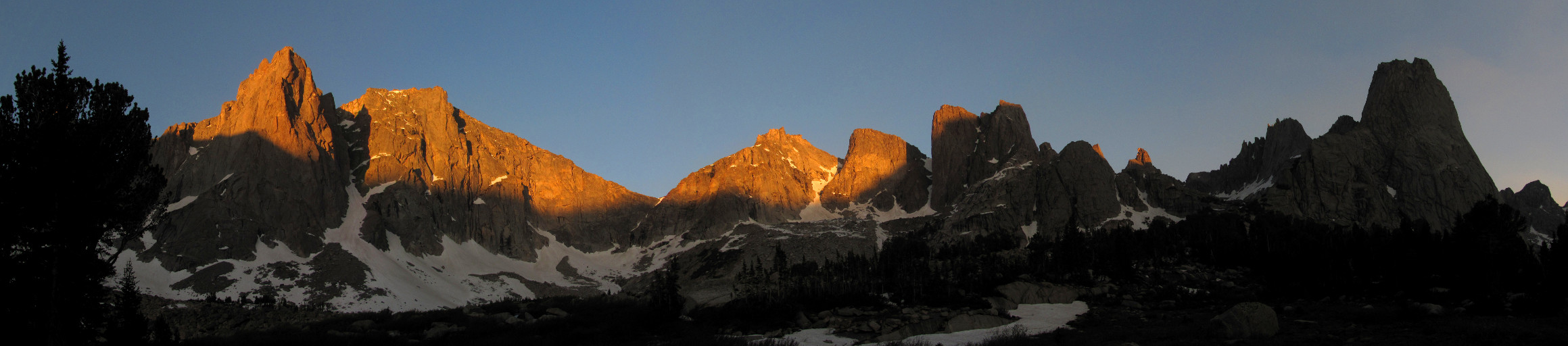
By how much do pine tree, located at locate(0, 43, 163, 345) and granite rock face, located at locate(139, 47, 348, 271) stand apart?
144 metres

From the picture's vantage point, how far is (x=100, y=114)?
27.7 m

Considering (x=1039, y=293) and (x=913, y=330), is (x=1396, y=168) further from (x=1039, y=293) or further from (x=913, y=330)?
(x=913, y=330)

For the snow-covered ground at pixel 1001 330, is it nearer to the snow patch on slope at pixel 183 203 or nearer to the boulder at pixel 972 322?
the boulder at pixel 972 322

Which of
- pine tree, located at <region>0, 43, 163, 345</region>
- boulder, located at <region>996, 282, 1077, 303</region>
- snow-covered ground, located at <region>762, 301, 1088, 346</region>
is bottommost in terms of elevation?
snow-covered ground, located at <region>762, 301, 1088, 346</region>

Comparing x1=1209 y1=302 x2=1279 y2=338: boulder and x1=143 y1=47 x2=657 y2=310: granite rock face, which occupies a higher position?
x1=143 y1=47 x2=657 y2=310: granite rock face

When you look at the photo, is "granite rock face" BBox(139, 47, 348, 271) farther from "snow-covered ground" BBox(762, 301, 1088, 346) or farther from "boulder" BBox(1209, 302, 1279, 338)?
"boulder" BBox(1209, 302, 1279, 338)

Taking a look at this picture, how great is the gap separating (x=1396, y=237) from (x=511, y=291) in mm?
152412

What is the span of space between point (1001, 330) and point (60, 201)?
145 feet

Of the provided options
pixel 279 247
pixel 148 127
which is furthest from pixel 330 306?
pixel 148 127

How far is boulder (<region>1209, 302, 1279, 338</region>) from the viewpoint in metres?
36.0

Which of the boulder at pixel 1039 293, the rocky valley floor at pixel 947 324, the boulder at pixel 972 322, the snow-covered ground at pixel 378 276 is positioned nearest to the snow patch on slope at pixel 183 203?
the snow-covered ground at pixel 378 276

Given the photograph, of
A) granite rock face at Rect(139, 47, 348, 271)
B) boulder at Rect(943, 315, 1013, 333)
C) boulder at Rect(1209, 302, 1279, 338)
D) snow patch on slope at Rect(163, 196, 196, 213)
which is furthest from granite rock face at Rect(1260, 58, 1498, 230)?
snow patch on slope at Rect(163, 196, 196, 213)

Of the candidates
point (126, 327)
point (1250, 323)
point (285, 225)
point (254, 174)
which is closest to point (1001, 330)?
point (1250, 323)

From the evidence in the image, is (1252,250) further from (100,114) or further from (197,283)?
(197,283)
